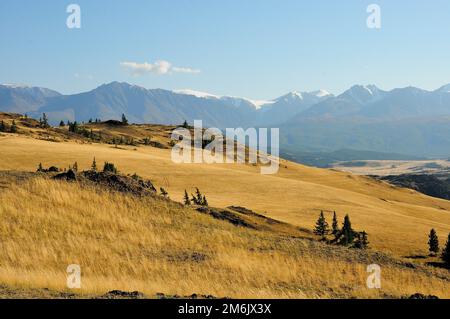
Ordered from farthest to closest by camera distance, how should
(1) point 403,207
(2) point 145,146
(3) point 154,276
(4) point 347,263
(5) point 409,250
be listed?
1. (2) point 145,146
2. (1) point 403,207
3. (5) point 409,250
4. (4) point 347,263
5. (3) point 154,276

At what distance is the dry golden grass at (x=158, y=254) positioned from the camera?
1510 centimetres

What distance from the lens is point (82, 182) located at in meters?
26.0

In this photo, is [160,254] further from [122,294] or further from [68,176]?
[68,176]

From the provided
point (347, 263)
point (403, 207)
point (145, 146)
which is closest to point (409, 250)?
point (347, 263)

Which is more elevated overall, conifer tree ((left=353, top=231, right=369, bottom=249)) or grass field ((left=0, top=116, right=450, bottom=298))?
grass field ((left=0, top=116, right=450, bottom=298))

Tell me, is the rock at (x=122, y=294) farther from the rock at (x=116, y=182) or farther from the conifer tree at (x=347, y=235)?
the conifer tree at (x=347, y=235)

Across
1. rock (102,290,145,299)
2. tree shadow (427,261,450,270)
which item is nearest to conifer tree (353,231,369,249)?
tree shadow (427,261,450,270)

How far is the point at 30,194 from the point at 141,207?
5.15 m

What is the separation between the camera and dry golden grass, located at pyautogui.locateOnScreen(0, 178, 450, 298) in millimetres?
15102

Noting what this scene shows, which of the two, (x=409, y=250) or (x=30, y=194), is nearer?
(x=30, y=194)

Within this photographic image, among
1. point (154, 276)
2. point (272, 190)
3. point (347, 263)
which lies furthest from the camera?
point (272, 190)

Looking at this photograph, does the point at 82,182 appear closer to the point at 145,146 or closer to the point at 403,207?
the point at 403,207

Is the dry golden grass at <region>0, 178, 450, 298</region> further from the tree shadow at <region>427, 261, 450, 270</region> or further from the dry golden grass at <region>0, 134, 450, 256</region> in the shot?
the dry golden grass at <region>0, 134, 450, 256</region>

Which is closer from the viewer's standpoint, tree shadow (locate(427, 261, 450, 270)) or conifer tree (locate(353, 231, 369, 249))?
conifer tree (locate(353, 231, 369, 249))
